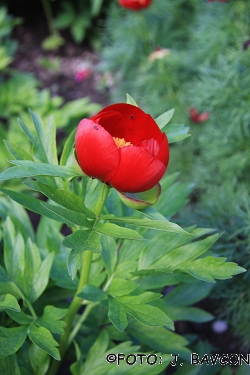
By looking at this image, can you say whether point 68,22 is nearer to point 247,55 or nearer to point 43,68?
point 43,68

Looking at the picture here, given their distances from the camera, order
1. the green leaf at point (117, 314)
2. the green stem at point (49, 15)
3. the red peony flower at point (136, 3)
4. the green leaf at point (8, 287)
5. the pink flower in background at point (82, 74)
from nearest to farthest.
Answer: the green leaf at point (117, 314)
the green leaf at point (8, 287)
the red peony flower at point (136, 3)
the pink flower in background at point (82, 74)
the green stem at point (49, 15)

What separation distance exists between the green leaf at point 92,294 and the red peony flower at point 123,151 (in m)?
0.23

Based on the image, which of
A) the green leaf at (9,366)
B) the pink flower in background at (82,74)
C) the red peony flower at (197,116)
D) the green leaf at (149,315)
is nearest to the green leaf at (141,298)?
the green leaf at (149,315)

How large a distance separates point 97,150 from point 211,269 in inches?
12.2

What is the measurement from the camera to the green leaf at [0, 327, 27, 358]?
69cm

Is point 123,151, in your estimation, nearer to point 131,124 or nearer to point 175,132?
point 131,124

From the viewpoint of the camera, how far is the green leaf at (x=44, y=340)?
688mm

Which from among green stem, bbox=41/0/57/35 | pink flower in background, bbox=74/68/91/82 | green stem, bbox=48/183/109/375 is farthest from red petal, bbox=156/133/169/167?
green stem, bbox=41/0/57/35

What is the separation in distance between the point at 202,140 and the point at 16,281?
1084 mm

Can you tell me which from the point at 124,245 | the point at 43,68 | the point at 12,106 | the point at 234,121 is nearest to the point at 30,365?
the point at 124,245

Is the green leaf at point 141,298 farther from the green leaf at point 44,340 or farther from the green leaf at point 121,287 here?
the green leaf at point 44,340

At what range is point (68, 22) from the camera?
2.98 meters

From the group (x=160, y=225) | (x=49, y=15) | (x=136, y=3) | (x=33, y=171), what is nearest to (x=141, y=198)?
(x=160, y=225)

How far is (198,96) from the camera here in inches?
62.8
